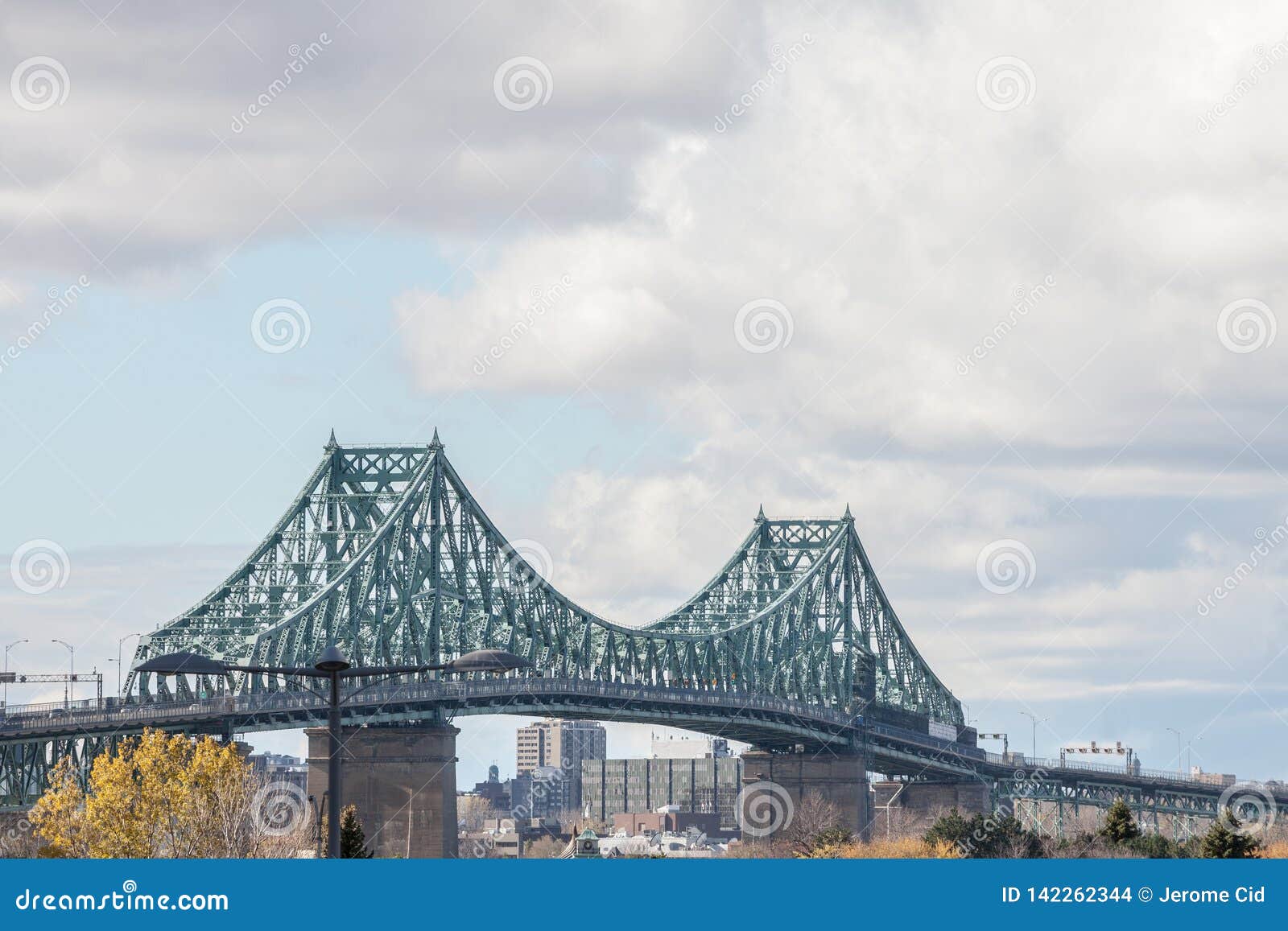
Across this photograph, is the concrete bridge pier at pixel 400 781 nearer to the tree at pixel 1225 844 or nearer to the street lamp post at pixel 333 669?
the tree at pixel 1225 844

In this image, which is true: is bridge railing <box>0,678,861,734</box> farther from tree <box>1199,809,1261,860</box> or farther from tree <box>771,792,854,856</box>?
tree <box>1199,809,1261,860</box>

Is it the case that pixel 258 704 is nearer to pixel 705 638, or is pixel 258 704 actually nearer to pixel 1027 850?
pixel 1027 850

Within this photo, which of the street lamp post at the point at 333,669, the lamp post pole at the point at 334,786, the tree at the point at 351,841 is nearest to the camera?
the lamp post pole at the point at 334,786

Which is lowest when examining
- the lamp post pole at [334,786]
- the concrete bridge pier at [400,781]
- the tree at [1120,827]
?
the lamp post pole at [334,786]

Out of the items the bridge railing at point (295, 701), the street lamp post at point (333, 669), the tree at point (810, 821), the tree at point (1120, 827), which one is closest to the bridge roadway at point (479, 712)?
the bridge railing at point (295, 701)

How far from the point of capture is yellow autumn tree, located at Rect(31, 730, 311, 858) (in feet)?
260

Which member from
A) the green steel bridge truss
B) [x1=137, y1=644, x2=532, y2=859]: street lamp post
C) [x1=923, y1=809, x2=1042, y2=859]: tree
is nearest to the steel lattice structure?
the green steel bridge truss

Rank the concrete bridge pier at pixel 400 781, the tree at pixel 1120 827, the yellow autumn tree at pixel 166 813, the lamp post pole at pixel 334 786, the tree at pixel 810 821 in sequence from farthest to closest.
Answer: the tree at pixel 810 821 → the concrete bridge pier at pixel 400 781 → the tree at pixel 1120 827 → the yellow autumn tree at pixel 166 813 → the lamp post pole at pixel 334 786

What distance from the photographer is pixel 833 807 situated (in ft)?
602

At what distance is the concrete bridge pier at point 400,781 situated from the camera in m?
132

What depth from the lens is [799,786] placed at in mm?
189125

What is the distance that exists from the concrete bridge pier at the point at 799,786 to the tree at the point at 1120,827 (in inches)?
2759

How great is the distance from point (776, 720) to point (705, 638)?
916 centimetres

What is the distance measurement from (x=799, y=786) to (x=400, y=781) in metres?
60.6
